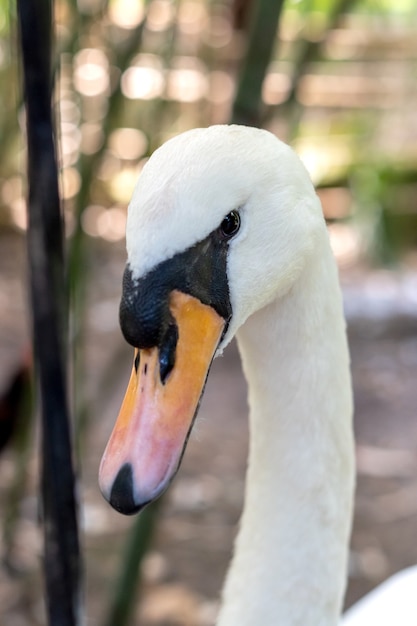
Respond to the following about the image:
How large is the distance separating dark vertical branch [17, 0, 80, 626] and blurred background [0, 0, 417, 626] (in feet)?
0.53

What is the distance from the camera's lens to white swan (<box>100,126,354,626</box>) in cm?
79

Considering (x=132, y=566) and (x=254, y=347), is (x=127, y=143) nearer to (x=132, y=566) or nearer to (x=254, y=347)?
(x=132, y=566)

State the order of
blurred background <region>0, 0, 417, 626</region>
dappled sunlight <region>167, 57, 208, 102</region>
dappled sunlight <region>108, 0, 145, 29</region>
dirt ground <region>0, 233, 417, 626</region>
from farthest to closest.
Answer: dappled sunlight <region>167, 57, 208, 102</region>
dappled sunlight <region>108, 0, 145, 29</region>
dirt ground <region>0, 233, 417, 626</region>
blurred background <region>0, 0, 417, 626</region>

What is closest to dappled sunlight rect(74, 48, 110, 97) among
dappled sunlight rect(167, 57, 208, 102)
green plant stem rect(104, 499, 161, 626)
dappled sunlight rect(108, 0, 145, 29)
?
dappled sunlight rect(108, 0, 145, 29)

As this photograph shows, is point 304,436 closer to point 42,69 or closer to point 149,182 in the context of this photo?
point 149,182

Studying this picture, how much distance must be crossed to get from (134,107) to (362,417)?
3.20 m

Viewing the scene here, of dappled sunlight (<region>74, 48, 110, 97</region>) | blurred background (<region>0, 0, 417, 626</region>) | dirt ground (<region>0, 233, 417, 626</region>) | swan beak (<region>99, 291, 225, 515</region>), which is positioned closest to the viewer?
swan beak (<region>99, 291, 225, 515</region>)

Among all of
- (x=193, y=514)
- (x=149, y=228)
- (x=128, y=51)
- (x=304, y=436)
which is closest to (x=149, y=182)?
(x=149, y=228)

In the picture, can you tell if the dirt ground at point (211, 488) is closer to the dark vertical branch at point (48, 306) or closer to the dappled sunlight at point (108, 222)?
the dark vertical branch at point (48, 306)

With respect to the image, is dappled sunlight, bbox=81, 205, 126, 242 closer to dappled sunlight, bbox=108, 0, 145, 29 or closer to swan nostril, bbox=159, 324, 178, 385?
dappled sunlight, bbox=108, 0, 145, 29

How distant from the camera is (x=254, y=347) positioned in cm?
102

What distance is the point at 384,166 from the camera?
5.27 metres

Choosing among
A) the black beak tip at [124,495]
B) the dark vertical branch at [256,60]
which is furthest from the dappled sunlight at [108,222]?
the black beak tip at [124,495]

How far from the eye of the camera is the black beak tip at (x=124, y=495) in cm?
74
